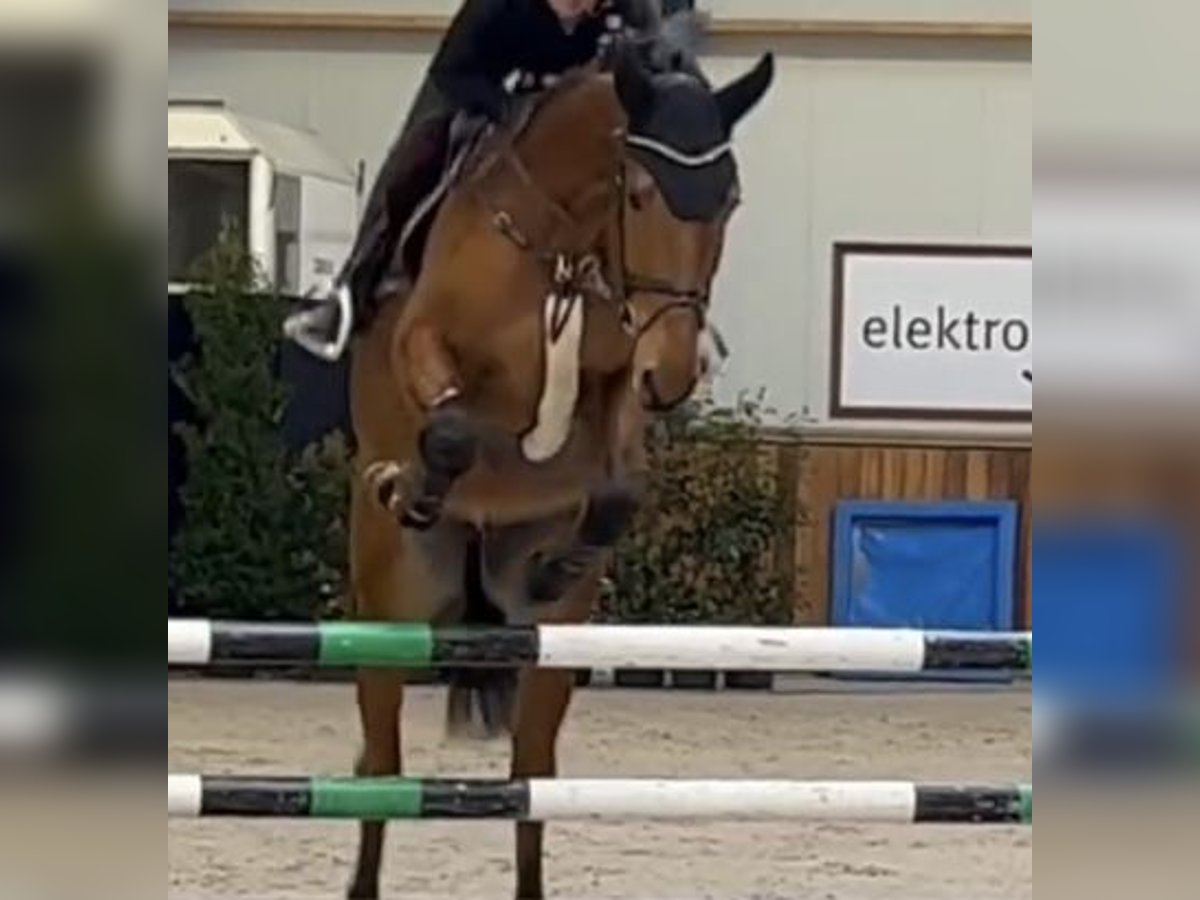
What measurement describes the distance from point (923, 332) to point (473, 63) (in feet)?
24.8

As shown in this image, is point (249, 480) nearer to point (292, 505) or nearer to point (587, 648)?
point (292, 505)

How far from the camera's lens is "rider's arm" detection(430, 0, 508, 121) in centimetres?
405

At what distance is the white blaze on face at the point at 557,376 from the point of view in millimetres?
3973

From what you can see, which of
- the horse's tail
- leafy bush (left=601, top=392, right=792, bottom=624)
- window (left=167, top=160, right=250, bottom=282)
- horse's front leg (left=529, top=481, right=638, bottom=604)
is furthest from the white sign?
horse's front leg (left=529, top=481, right=638, bottom=604)

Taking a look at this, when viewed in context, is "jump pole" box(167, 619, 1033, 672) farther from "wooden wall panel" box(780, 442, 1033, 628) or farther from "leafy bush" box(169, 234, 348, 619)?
"wooden wall panel" box(780, 442, 1033, 628)

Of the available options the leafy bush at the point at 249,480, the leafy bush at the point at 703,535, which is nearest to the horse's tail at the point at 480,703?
the leafy bush at the point at 249,480

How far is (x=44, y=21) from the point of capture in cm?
138

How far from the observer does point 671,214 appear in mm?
3547

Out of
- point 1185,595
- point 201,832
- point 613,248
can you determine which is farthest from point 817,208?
point 1185,595

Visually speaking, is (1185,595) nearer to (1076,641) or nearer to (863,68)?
(1076,641)

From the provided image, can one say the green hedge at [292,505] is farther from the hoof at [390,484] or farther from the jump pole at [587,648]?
the jump pole at [587,648]

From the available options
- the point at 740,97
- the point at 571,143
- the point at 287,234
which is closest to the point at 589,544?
the point at 571,143

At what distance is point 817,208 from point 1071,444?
34.1 feet

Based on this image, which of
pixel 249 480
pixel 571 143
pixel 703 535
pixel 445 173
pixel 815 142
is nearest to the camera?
pixel 571 143
